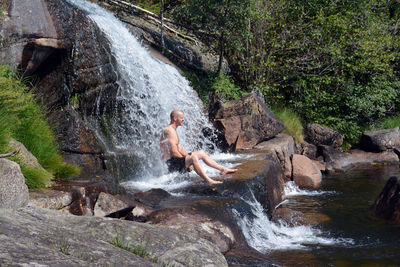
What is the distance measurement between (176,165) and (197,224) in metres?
2.62

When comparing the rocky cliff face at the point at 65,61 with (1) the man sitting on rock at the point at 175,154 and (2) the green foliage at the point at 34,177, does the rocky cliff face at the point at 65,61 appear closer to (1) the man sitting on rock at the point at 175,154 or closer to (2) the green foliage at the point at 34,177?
(1) the man sitting on rock at the point at 175,154

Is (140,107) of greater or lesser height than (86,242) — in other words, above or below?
below

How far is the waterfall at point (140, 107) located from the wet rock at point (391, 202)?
440cm

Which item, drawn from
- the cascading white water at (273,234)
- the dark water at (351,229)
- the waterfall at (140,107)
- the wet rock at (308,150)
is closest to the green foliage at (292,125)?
the wet rock at (308,150)

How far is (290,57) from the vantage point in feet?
51.6

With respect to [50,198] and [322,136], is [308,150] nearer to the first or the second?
[322,136]

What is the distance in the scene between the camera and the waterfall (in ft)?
29.3

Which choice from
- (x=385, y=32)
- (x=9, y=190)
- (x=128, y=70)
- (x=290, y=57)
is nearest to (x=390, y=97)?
(x=385, y=32)

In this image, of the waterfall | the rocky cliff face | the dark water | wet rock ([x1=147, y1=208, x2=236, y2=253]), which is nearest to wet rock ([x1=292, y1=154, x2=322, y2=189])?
the dark water

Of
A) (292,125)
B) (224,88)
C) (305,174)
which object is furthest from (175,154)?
(292,125)

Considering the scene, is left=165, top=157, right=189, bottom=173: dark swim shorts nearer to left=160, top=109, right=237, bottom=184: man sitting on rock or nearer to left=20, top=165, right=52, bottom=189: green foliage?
left=160, top=109, right=237, bottom=184: man sitting on rock

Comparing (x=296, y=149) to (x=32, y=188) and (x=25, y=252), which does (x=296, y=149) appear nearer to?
(x=32, y=188)

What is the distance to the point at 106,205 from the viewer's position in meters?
5.30

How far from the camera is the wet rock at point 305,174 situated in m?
10.6
